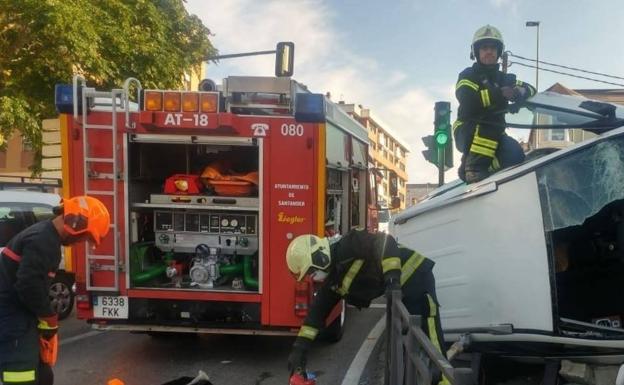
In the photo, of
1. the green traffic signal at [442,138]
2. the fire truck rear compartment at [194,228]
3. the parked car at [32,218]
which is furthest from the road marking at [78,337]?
the green traffic signal at [442,138]

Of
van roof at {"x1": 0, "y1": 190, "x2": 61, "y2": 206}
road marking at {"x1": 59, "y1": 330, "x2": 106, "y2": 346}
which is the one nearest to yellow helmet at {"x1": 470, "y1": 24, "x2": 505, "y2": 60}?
road marking at {"x1": 59, "y1": 330, "x2": 106, "y2": 346}

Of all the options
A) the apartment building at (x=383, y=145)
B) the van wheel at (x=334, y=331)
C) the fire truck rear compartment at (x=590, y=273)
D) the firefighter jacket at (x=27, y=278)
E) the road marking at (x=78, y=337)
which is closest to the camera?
the firefighter jacket at (x=27, y=278)

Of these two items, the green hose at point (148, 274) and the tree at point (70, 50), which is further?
the tree at point (70, 50)

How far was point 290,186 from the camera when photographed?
5.57m

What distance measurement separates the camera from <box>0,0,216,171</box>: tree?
11.0 meters

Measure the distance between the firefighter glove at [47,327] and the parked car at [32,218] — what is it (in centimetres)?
389

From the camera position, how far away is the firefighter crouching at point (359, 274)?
3.78 m

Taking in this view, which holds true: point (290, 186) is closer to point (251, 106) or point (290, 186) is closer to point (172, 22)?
point (251, 106)

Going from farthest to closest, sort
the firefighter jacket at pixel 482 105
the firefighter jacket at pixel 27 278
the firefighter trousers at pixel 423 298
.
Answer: the firefighter jacket at pixel 482 105 < the firefighter trousers at pixel 423 298 < the firefighter jacket at pixel 27 278

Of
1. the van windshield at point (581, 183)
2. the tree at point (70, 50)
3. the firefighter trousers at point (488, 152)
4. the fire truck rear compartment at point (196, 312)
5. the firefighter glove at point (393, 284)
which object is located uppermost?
the tree at point (70, 50)

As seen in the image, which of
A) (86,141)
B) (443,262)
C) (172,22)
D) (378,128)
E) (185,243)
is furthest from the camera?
(378,128)

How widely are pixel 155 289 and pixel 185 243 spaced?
2.13 ft

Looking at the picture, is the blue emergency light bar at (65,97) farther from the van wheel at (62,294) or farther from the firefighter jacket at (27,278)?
the van wheel at (62,294)

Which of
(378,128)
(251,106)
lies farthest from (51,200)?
(378,128)
